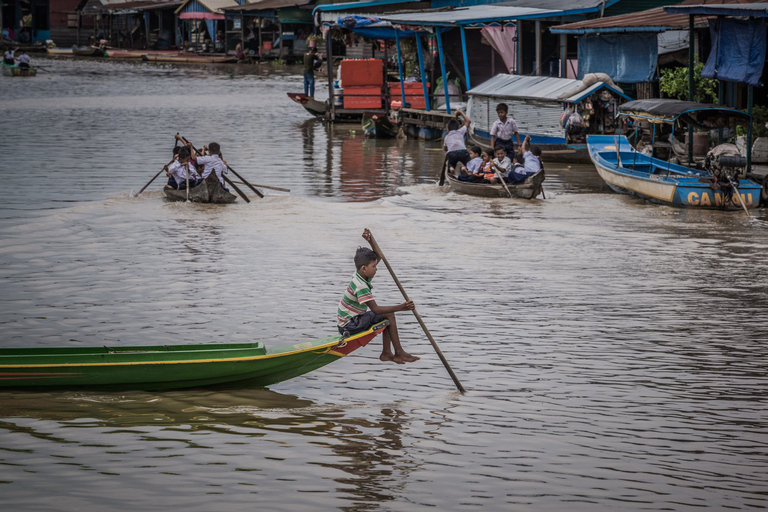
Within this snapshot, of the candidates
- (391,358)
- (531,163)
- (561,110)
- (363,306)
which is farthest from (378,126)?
(363,306)

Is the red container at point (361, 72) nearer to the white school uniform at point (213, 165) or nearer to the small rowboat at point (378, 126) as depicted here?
the small rowboat at point (378, 126)

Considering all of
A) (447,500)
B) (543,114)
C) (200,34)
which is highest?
(200,34)

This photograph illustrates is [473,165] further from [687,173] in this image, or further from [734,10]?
[734,10]

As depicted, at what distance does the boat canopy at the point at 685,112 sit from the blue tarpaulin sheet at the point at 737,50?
3.17 feet

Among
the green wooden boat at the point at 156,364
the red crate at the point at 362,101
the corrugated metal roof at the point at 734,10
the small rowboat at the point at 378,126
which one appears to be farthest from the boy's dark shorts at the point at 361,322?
the red crate at the point at 362,101

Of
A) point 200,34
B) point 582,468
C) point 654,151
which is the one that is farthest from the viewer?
point 200,34

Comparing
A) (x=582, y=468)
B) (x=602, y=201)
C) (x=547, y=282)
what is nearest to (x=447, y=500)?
(x=582, y=468)

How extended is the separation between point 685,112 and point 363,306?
9.84 metres

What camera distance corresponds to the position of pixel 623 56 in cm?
2200

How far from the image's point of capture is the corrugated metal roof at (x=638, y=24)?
19.9 m

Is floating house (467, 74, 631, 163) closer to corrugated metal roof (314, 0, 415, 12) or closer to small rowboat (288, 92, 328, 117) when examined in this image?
small rowboat (288, 92, 328, 117)

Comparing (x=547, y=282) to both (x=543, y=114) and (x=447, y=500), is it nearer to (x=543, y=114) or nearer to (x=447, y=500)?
(x=447, y=500)

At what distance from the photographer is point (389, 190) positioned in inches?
742

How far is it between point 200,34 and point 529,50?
138ft
